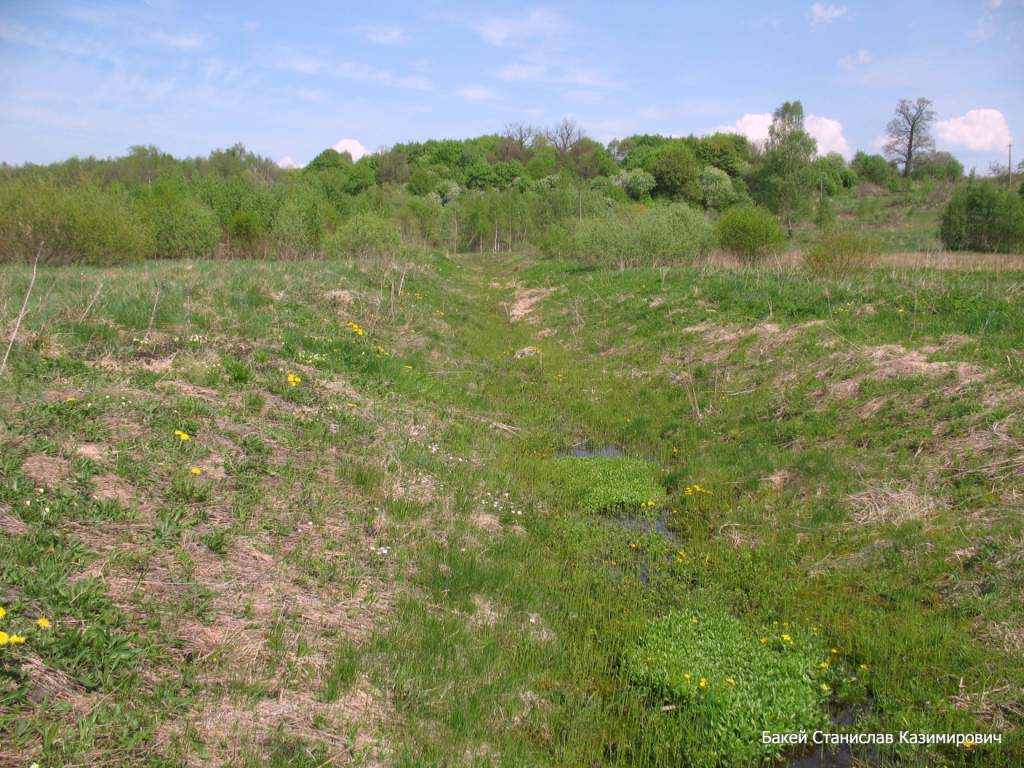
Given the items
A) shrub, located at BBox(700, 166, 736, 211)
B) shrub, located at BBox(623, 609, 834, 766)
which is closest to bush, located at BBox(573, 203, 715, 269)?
shrub, located at BBox(623, 609, 834, 766)

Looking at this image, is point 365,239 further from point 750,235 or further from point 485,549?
point 485,549

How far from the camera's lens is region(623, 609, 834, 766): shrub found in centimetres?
394

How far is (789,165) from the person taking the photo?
159 ft

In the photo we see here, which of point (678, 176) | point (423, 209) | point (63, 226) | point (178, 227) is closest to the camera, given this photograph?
point (63, 226)

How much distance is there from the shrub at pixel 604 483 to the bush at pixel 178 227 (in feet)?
119

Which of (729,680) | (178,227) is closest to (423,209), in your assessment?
(178,227)

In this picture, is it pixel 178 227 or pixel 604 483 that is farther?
pixel 178 227

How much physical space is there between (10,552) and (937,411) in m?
9.62

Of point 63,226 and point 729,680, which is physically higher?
point 63,226

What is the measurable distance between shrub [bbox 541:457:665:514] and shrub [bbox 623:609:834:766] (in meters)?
2.59

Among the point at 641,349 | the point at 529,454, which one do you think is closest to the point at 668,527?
the point at 529,454

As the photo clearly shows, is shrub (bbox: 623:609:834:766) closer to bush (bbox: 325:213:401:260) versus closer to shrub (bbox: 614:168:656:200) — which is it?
bush (bbox: 325:213:401:260)

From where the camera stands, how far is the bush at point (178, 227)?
37.2m

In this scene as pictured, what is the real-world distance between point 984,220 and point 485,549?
39.4 meters
